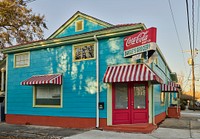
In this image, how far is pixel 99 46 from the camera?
1180 cm

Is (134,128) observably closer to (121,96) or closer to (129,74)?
(121,96)

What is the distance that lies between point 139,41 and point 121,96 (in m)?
2.85

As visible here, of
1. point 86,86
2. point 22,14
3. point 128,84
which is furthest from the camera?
point 22,14

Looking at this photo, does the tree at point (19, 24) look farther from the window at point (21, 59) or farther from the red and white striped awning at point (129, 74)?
the red and white striped awning at point (129, 74)

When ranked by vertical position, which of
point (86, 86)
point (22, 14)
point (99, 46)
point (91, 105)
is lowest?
point (91, 105)

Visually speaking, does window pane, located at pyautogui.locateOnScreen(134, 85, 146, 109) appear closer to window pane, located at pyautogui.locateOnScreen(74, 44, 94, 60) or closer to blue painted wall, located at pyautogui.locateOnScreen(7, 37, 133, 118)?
blue painted wall, located at pyautogui.locateOnScreen(7, 37, 133, 118)

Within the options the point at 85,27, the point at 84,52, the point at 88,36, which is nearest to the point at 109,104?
the point at 84,52

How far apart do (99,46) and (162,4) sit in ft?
12.1

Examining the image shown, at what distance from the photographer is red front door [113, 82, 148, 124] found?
10828 millimetres

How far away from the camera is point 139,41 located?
9.98m

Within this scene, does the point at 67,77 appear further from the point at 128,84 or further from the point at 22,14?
the point at 22,14

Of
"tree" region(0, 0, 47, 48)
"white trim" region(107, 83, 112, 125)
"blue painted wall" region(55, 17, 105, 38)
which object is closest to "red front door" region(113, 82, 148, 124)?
"white trim" region(107, 83, 112, 125)

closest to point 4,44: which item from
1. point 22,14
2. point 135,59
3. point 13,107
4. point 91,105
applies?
point 22,14

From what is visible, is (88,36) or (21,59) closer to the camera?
(88,36)
